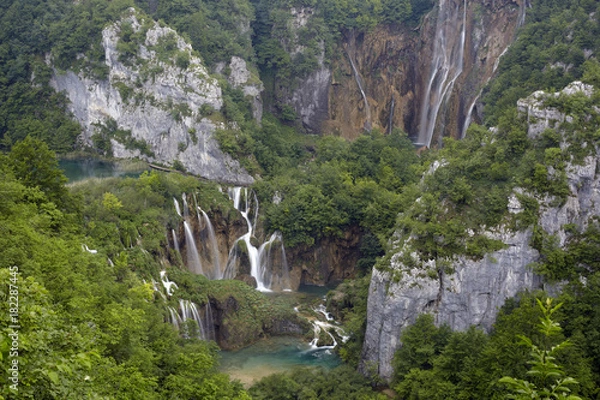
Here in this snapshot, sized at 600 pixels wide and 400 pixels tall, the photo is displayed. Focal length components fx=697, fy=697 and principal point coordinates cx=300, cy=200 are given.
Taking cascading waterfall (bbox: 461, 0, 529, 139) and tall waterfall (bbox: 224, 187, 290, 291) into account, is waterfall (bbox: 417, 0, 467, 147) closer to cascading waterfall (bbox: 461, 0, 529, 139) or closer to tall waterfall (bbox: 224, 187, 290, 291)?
cascading waterfall (bbox: 461, 0, 529, 139)

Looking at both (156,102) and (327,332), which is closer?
(327,332)

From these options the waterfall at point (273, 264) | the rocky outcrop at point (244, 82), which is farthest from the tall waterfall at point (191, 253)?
the rocky outcrop at point (244, 82)

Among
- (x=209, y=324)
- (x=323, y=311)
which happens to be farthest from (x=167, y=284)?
(x=323, y=311)

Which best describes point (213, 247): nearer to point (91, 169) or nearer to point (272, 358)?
point (272, 358)

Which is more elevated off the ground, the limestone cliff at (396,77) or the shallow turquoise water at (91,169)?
the limestone cliff at (396,77)

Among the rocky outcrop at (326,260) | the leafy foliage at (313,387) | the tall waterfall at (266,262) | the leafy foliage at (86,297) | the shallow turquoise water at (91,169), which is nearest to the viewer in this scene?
the leafy foliage at (86,297)

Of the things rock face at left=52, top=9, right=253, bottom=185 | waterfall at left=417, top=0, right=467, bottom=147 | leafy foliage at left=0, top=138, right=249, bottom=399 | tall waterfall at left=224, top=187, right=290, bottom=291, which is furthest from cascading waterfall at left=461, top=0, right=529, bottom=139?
leafy foliage at left=0, top=138, right=249, bottom=399

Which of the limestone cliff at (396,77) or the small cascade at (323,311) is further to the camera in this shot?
the limestone cliff at (396,77)

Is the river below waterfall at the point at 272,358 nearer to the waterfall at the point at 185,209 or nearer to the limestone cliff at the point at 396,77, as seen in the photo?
the waterfall at the point at 185,209
